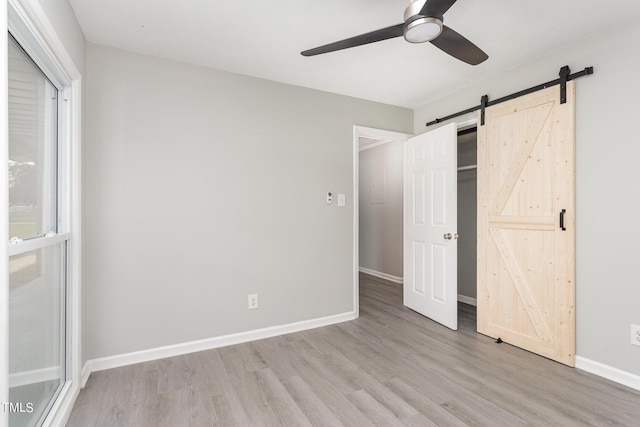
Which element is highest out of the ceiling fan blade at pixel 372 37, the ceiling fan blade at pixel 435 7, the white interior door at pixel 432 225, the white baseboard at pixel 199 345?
the ceiling fan blade at pixel 372 37

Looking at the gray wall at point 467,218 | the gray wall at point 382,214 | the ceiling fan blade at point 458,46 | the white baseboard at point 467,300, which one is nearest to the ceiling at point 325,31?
the ceiling fan blade at point 458,46

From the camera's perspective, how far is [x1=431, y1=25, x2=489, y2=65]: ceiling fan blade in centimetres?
167

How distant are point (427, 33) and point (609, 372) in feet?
8.28

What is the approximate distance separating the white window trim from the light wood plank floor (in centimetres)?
26

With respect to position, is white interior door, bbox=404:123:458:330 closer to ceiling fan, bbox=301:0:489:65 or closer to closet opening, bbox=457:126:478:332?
closet opening, bbox=457:126:478:332

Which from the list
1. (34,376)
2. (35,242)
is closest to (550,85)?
(35,242)

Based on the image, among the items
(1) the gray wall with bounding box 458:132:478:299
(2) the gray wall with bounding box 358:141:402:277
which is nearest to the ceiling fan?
(1) the gray wall with bounding box 458:132:478:299

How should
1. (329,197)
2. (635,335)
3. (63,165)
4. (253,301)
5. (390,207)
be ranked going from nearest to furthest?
(63,165) → (635,335) → (253,301) → (329,197) → (390,207)

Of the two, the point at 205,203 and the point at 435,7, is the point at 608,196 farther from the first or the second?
the point at 205,203

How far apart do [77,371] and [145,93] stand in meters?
2.01

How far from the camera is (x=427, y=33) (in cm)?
158

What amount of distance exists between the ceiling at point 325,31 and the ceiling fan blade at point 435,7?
1.76 ft

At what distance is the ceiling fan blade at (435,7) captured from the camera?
1376mm

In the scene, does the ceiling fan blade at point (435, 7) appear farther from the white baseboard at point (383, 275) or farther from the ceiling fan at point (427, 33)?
the white baseboard at point (383, 275)
